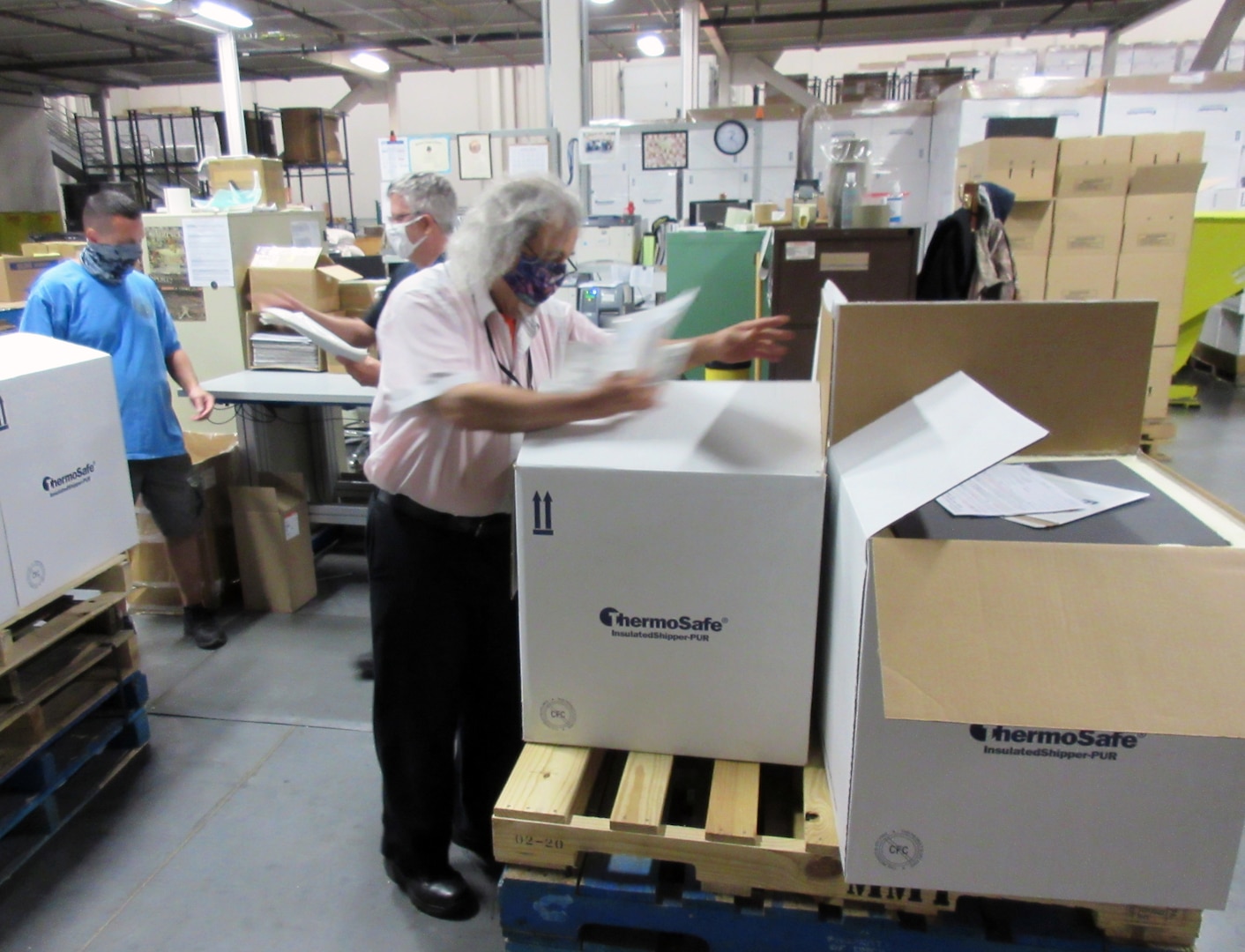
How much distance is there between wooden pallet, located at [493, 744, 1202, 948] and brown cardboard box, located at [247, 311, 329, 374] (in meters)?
2.89

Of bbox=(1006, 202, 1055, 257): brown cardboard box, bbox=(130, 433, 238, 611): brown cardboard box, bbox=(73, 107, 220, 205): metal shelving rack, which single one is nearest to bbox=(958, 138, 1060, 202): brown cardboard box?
bbox=(1006, 202, 1055, 257): brown cardboard box

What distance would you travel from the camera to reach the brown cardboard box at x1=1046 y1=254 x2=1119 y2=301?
5.35 m

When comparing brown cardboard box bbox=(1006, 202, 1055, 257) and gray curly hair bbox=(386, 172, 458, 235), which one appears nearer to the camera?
gray curly hair bbox=(386, 172, 458, 235)

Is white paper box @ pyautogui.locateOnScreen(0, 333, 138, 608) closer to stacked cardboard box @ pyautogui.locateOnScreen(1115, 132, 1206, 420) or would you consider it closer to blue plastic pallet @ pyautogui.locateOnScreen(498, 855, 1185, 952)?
blue plastic pallet @ pyautogui.locateOnScreen(498, 855, 1185, 952)

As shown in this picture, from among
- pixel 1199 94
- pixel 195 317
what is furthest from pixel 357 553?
pixel 1199 94

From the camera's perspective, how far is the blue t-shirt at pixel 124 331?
280 cm

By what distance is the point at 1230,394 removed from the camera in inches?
265

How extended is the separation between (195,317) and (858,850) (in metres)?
3.97

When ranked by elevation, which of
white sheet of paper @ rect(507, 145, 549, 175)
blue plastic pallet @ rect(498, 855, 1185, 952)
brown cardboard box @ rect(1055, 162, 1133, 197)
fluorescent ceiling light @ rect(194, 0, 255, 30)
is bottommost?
blue plastic pallet @ rect(498, 855, 1185, 952)

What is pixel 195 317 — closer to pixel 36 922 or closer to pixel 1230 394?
pixel 36 922

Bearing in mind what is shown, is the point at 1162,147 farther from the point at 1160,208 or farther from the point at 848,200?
the point at 848,200

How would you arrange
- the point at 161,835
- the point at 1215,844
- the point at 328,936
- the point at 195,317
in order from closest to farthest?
1. the point at 1215,844
2. the point at 328,936
3. the point at 161,835
4. the point at 195,317

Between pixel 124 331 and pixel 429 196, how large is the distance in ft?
3.73

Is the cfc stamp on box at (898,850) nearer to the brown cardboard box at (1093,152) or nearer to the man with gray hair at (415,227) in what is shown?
the man with gray hair at (415,227)
